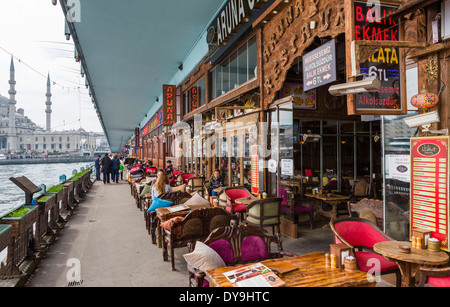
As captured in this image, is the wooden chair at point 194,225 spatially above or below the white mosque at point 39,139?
below

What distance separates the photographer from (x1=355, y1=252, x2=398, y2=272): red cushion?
3502 mm

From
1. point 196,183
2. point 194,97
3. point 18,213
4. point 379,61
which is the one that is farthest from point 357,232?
point 194,97

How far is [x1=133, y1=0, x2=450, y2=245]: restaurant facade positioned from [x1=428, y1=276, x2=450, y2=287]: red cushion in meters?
0.92

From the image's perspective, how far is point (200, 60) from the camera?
12.3 metres

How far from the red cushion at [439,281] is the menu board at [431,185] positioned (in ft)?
2.82

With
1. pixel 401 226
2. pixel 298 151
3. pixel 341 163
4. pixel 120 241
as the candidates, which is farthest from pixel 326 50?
pixel 341 163

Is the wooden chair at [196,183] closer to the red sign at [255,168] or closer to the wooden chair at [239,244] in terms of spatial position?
the red sign at [255,168]

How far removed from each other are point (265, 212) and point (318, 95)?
5062mm

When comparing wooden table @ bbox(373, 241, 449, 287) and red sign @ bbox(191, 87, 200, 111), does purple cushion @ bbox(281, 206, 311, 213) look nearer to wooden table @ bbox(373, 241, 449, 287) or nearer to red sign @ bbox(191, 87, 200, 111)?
wooden table @ bbox(373, 241, 449, 287)

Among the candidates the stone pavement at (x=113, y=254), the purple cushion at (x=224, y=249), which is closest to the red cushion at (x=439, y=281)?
the purple cushion at (x=224, y=249)

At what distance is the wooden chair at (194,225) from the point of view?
4613mm

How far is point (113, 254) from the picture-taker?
17.8 feet

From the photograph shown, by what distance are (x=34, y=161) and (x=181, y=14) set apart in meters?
73.3

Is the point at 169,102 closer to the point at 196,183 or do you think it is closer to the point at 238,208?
the point at 196,183
